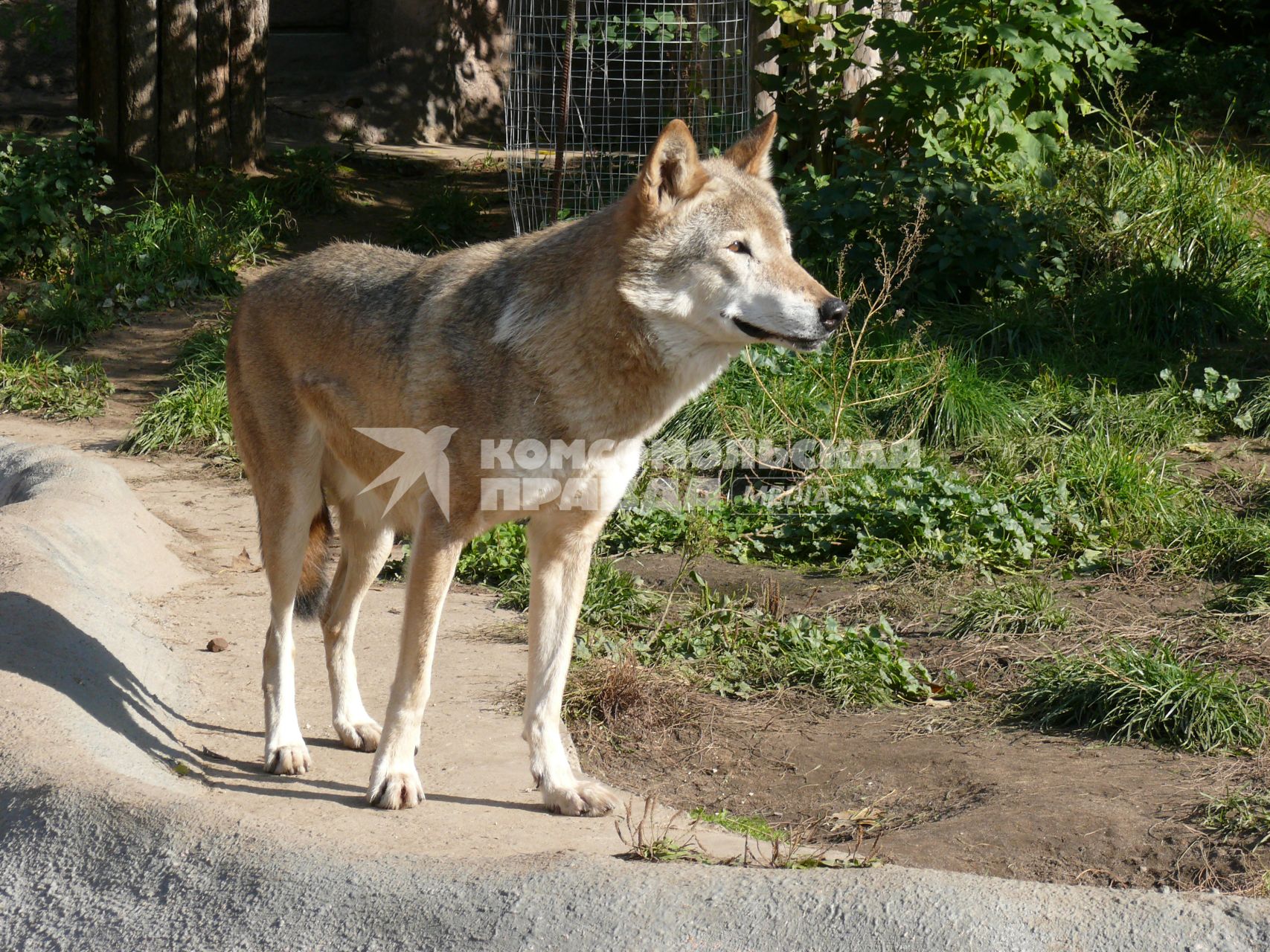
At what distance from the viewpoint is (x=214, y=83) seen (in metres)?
10.7

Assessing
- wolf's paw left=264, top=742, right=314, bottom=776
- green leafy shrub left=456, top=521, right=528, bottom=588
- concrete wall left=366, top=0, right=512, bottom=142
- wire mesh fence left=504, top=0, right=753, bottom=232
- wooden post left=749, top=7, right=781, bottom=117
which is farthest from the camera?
concrete wall left=366, top=0, right=512, bottom=142

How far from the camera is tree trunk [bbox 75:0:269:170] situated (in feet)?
33.7

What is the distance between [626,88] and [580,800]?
683 cm

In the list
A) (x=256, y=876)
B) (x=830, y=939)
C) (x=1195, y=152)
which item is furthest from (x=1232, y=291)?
(x=256, y=876)

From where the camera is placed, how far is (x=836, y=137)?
902 centimetres

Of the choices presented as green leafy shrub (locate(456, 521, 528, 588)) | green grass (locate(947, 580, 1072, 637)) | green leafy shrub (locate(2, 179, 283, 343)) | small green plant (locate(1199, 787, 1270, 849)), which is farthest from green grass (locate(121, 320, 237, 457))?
small green plant (locate(1199, 787, 1270, 849))

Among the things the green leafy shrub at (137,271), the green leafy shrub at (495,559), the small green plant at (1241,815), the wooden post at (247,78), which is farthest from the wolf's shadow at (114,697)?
the wooden post at (247,78)

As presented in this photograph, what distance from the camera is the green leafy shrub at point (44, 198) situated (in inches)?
375

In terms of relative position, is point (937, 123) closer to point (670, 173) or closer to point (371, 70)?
point (670, 173)

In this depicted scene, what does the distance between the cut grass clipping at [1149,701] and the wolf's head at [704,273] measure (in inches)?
73.4

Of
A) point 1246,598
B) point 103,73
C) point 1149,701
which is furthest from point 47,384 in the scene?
point 1246,598

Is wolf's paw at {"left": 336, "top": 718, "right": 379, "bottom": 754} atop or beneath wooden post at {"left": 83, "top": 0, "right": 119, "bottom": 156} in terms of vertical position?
beneath

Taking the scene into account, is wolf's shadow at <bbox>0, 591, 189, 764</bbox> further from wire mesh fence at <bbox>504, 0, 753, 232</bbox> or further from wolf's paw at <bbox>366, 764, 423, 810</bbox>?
wire mesh fence at <bbox>504, 0, 753, 232</bbox>

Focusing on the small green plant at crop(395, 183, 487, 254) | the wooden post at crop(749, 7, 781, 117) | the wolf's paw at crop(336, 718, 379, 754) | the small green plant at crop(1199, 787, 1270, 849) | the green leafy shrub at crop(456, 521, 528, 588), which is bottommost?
the green leafy shrub at crop(456, 521, 528, 588)
